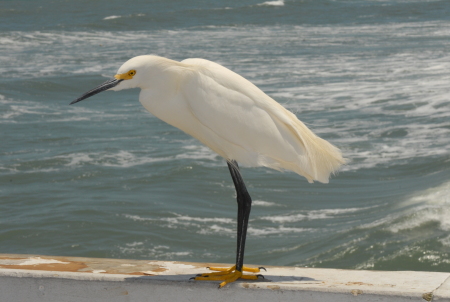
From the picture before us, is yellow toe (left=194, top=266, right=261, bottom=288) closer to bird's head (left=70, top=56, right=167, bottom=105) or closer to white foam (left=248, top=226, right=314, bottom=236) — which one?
bird's head (left=70, top=56, right=167, bottom=105)

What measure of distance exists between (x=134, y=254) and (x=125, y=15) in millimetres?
25941

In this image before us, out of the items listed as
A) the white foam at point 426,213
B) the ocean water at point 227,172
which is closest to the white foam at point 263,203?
the ocean water at point 227,172

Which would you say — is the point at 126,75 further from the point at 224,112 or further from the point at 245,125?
the point at 245,125

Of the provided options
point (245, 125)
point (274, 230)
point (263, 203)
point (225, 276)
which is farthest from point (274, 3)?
point (225, 276)

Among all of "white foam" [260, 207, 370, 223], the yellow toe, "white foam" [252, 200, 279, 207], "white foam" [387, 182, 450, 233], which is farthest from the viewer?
"white foam" [252, 200, 279, 207]

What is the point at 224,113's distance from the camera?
10.4 feet

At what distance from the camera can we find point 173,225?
760 cm

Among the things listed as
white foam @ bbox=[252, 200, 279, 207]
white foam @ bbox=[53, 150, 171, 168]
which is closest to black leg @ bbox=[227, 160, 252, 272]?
white foam @ bbox=[252, 200, 279, 207]

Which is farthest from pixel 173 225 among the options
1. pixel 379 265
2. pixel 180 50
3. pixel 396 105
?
pixel 180 50

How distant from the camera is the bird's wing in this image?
10.4 feet

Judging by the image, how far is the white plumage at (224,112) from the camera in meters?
3.16

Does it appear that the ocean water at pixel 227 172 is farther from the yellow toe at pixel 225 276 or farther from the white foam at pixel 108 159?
the yellow toe at pixel 225 276

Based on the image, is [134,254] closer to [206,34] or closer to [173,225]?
[173,225]

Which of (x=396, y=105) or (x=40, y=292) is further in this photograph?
(x=396, y=105)
